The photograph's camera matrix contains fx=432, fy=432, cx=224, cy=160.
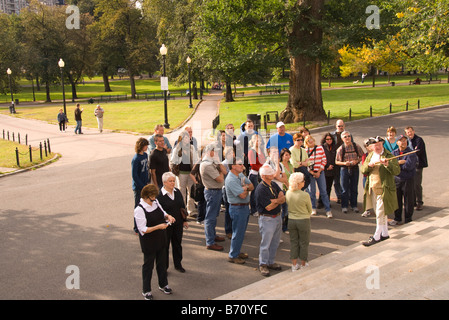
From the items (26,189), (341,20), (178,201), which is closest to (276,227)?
(178,201)

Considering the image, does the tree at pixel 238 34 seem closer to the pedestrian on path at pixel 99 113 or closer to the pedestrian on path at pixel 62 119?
the pedestrian on path at pixel 99 113

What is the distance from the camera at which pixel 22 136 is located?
27141 mm

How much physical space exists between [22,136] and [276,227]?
79.3 ft

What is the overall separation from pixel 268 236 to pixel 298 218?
23.4 inches

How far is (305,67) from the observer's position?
2338cm

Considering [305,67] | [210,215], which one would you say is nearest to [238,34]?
[305,67]

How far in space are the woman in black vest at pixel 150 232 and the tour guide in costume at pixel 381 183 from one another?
3923 mm

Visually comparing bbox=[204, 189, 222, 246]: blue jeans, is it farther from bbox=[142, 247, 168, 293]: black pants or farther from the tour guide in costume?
the tour guide in costume

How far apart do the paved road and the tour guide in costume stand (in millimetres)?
634

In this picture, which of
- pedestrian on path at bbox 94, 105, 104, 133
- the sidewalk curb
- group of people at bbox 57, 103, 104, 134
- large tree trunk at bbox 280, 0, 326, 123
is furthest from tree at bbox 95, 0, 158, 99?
the sidewalk curb

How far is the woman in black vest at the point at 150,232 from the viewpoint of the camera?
6.31 m

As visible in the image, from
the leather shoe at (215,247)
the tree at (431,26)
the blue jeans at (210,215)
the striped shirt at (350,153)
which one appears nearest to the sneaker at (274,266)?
the leather shoe at (215,247)

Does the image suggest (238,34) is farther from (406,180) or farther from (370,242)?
(370,242)
